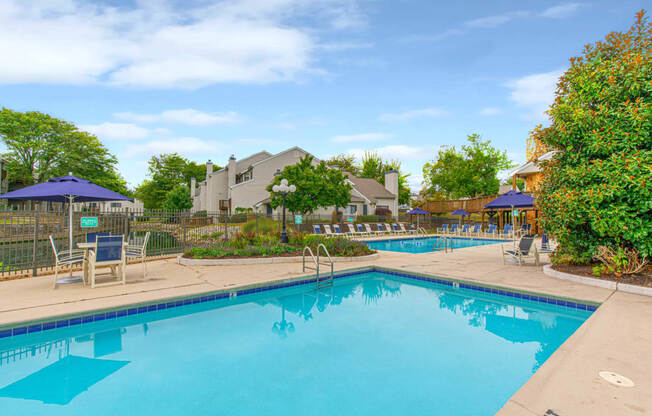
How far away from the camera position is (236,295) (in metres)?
6.33

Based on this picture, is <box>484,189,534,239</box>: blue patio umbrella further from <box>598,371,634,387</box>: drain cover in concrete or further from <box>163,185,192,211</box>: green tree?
<box>163,185,192,211</box>: green tree

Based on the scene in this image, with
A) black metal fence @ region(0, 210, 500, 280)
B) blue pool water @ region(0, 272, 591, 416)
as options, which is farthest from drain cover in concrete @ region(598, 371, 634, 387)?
black metal fence @ region(0, 210, 500, 280)

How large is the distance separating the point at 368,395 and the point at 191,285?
4590mm

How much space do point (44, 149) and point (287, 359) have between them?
126 feet

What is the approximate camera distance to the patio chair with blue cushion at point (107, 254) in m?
6.06

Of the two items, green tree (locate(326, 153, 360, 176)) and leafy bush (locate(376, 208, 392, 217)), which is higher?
Answer: green tree (locate(326, 153, 360, 176))

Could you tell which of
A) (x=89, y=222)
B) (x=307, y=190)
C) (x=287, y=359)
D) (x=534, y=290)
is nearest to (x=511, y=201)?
(x=534, y=290)

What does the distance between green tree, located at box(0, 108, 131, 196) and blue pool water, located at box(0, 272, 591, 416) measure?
3430cm

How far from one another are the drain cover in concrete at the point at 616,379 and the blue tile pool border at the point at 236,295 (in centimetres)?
299

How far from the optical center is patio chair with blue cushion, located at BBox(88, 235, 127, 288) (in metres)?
6.06

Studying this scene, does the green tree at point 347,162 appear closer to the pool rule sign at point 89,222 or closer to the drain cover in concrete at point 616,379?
the pool rule sign at point 89,222

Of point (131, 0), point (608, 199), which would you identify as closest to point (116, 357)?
point (608, 199)

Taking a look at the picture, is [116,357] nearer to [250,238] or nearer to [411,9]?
[250,238]

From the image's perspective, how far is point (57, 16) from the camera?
9.87 meters
